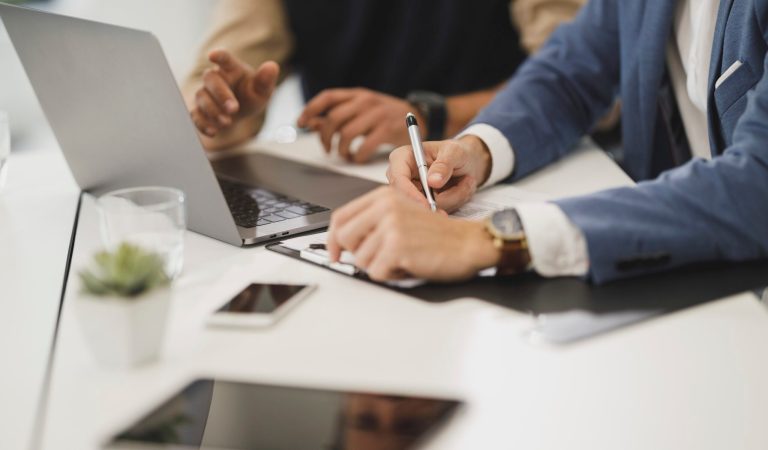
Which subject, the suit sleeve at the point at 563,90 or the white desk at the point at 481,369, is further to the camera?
the suit sleeve at the point at 563,90

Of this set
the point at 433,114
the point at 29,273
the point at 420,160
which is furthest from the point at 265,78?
the point at 29,273

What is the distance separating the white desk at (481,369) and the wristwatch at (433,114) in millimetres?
786

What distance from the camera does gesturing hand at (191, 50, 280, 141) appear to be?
1273mm

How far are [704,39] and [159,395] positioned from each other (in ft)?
2.90

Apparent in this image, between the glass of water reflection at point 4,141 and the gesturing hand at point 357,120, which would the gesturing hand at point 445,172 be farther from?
the glass of water reflection at point 4,141

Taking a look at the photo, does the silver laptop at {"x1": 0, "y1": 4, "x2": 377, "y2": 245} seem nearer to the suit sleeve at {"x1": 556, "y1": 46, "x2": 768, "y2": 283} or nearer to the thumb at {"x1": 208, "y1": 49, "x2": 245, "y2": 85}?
the thumb at {"x1": 208, "y1": 49, "x2": 245, "y2": 85}

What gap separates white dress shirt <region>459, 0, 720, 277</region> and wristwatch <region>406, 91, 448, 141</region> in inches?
11.6

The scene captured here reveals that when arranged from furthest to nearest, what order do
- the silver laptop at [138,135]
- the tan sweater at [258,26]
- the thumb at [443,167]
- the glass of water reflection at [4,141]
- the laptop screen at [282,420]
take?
the tan sweater at [258,26] → the glass of water reflection at [4,141] → the thumb at [443,167] → the silver laptop at [138,135] → the laptop screen at [282,420]

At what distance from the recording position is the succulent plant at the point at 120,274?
1.86 ft

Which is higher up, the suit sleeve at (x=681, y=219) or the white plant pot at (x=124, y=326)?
the white plant pot at (x=124, y=326)

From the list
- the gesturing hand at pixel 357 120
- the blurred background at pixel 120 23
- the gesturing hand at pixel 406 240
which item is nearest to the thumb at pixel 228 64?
the gesturing hand at pixel 357 120

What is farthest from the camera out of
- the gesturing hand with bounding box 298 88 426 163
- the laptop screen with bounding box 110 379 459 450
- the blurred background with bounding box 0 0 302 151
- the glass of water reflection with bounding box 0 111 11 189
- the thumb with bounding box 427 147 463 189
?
the blurred background with bounding box 0 0 302 151

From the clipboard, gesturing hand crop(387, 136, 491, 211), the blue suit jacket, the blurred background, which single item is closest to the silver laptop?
gesturing hand crop(387, 136, 491, 211)

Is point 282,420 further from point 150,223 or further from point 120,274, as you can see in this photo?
point 150,223
